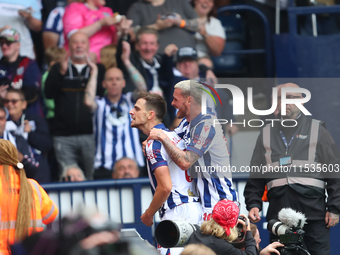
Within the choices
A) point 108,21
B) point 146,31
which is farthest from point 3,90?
point 146,31

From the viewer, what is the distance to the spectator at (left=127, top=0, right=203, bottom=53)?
7020 mm

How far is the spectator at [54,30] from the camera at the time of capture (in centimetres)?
692

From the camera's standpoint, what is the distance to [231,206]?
3.32m

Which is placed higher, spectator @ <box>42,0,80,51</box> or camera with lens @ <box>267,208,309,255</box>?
spectator @ <box>42,0,80,51</box>

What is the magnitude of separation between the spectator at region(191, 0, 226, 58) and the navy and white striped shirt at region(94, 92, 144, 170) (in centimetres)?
150

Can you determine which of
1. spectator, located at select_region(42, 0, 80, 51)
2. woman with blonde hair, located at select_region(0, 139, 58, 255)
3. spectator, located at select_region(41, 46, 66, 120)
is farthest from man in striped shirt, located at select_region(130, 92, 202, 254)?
spectator, located at select_region(42, 0, 80, 51)

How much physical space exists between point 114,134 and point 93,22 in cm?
166

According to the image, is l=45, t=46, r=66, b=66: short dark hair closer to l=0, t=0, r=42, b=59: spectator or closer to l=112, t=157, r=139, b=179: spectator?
l=0, t=0, r=42, b=59: spectator

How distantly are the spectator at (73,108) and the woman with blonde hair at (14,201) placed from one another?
8.42 feet

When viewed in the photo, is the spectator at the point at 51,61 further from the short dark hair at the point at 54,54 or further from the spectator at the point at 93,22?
the spectator at the point at 93,22

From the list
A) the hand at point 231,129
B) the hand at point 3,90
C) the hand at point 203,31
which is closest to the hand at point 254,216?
the hand at point 231,129

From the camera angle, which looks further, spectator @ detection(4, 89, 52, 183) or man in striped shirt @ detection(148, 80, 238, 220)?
spectator @ detection(4, 89, 52, 183)

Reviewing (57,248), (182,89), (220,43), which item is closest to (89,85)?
(220,43)

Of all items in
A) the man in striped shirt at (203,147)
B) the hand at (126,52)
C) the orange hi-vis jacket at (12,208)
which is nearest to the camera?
the orange hi-vis jacket at (12,208)
